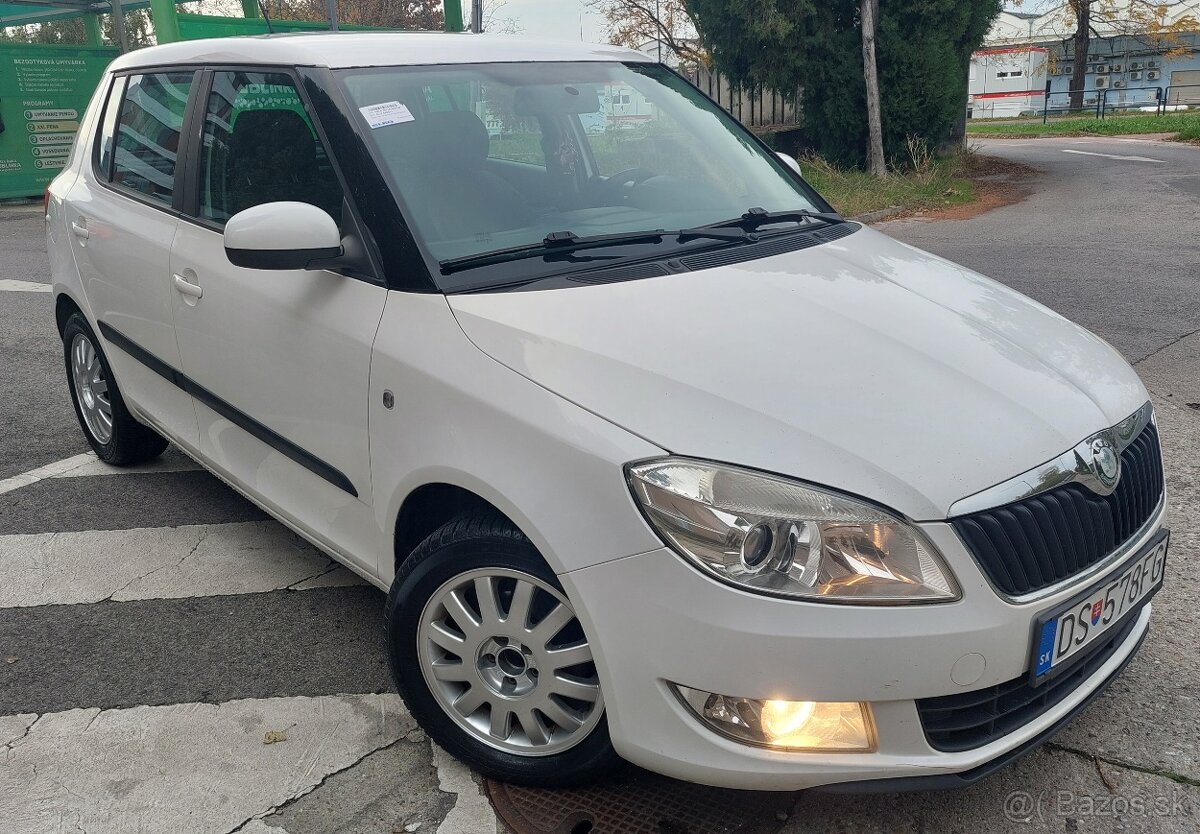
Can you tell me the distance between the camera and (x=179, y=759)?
265 centimetres

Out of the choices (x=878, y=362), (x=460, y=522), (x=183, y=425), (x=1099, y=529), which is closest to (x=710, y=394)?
(x=878, y=362)

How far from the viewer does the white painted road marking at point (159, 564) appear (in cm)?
359

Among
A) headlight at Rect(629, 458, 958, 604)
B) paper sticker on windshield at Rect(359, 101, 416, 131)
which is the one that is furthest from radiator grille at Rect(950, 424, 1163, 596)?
paper sticker on windshield at Rect(359, 101, 416, 131)

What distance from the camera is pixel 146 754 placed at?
8.79ft

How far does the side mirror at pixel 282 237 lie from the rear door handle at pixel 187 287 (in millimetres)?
709

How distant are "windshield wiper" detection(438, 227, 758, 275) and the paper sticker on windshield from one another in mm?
500

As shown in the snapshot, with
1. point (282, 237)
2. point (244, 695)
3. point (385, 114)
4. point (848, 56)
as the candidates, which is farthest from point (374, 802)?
point (848, 56)

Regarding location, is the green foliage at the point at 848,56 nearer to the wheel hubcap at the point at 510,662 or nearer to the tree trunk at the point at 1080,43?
the wheel hubcap at the point at 510,662

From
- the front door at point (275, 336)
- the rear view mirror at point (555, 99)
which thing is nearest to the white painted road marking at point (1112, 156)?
the rear view mirror at point (555, 99)

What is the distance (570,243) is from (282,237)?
74 cm

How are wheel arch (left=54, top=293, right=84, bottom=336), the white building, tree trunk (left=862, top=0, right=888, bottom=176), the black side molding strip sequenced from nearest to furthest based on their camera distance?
the black side molding strip, wheel arch (left=54, top=293, right=84, bottom=336), tree trunk (left=862, top=0, right=888, bottom=176), the white building

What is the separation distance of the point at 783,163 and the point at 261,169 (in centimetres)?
183

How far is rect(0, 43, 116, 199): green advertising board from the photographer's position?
15.7 metres

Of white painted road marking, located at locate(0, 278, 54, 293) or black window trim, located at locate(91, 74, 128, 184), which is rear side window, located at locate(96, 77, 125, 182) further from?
white painted road marking, located at locate(0, 278, 54, 293)
